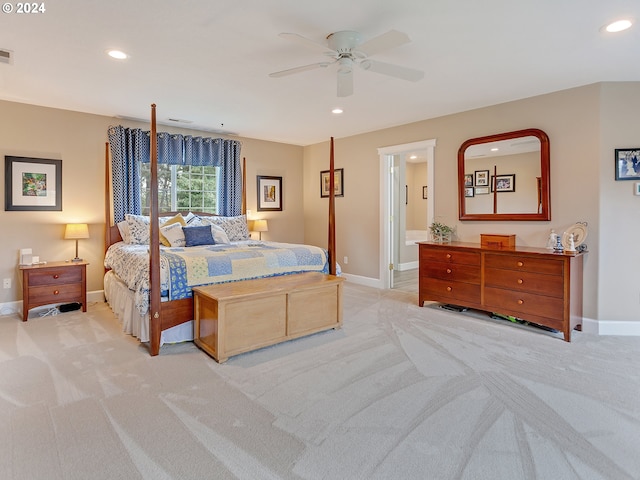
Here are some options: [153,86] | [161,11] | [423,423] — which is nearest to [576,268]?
[423,423]

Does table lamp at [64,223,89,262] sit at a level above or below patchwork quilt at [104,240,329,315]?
above

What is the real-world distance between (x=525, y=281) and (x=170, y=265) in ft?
10.9

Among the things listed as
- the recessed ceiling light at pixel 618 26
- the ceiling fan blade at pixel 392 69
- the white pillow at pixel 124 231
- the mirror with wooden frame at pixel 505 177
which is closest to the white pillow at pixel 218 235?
the white pillow at pixel 124 231

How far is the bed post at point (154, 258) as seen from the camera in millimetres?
2930

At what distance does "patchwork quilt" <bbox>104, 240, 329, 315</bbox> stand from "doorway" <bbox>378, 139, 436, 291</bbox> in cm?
170

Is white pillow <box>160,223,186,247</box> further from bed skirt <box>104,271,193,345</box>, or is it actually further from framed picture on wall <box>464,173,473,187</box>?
framed picture on wall <box>464,173,473,187</box>

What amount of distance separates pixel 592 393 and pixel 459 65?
265cm

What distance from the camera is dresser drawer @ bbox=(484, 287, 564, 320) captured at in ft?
11.2

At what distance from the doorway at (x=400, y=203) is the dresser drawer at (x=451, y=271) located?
741mm

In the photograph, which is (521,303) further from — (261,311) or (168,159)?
(168,159)

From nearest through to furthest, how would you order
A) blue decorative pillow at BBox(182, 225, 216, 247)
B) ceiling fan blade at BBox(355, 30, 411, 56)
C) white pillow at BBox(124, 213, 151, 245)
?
ceiling fan blade at BBox(355, 30, 411, 56)
blue decorative pillow at BBox(182, 225, 216, 247)
white pillow at BBox(124, 213, 151, 245)

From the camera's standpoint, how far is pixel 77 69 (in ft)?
10.6

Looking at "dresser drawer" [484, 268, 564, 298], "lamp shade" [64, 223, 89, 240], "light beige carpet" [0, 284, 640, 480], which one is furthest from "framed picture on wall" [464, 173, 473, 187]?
"lamp shade" [64, 223, 89, 240]

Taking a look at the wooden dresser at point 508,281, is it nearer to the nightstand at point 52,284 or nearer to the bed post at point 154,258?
the bed post at point 154,258
